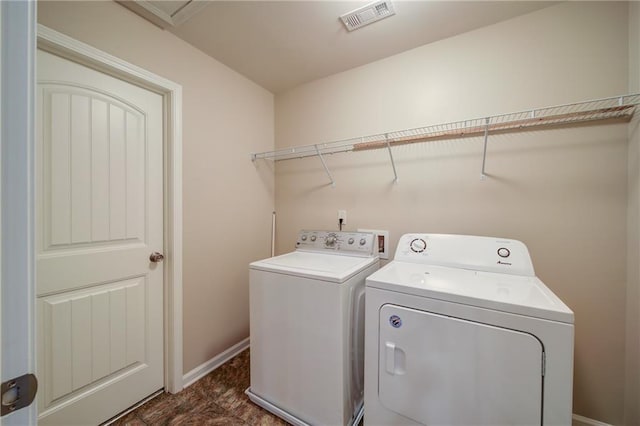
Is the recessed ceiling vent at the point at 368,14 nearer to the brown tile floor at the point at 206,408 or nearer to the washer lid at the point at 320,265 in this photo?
the washer lid at the point at 320,265

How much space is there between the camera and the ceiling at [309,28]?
4.77 feet

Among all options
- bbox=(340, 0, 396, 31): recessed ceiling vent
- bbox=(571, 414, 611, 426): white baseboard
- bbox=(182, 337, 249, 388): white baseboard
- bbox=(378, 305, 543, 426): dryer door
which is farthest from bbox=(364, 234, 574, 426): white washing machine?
bbox=(340, 0, 396, 31): recessed ceiling vent

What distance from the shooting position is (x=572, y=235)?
1407 millimetres

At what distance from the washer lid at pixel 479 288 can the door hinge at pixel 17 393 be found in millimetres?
1089

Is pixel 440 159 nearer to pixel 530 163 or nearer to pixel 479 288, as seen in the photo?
pixel 530 163

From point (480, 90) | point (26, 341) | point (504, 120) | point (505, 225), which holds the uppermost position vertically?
point (480, 90)

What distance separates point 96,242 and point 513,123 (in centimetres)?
266

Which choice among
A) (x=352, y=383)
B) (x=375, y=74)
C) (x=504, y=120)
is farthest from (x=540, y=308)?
(x=375, y=74)

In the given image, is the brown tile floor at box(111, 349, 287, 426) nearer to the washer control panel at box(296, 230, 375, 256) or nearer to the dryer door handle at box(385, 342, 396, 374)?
the dryer door handle at box(385, 342, 396, 374)

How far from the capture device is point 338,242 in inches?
74.9

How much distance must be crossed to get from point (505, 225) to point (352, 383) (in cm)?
138

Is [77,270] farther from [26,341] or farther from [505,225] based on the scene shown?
[505,225]

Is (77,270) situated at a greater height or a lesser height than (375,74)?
lesser

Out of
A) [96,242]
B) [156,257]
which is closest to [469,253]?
[156,257]
